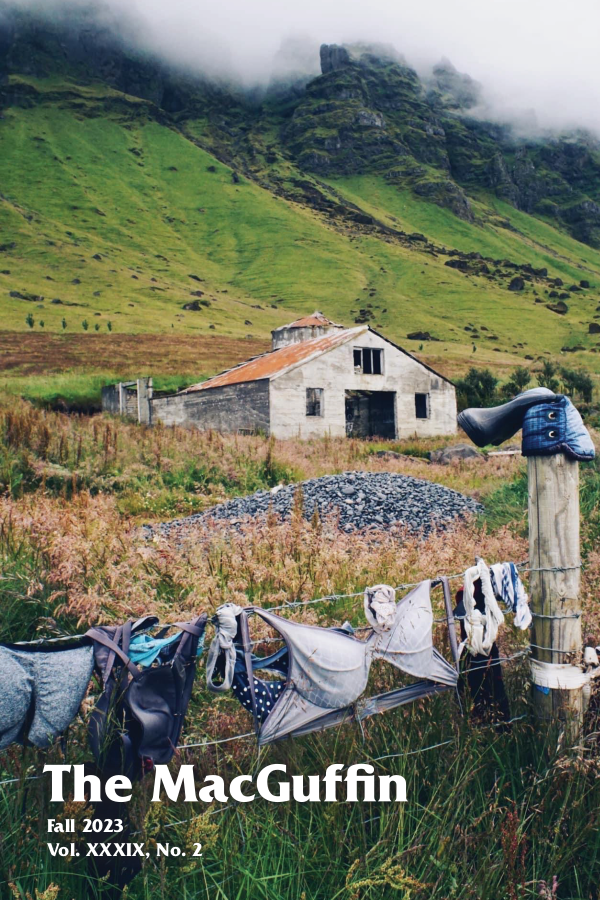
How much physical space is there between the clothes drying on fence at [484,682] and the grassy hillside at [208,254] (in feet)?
120

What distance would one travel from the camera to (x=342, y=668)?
2.72 meters

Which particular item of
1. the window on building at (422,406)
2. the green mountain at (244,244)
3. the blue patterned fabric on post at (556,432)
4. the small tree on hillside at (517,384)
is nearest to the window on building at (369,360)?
the window on building at (422,406)

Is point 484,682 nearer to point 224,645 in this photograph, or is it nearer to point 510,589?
point 510,589

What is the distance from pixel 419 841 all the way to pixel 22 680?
157 centimetres

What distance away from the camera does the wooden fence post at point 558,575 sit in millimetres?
2906

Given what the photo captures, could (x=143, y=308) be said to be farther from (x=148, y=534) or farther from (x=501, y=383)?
(x=148, y=534)

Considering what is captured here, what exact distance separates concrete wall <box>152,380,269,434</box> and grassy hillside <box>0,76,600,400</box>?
6.51 metres

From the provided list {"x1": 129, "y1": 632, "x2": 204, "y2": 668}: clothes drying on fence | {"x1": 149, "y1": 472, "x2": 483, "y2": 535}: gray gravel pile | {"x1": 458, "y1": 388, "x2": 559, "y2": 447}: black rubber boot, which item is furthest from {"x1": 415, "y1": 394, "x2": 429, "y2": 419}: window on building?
{"x1": 129, "y1": 632, "x2": 204, "y2": 668}: clothes drying on fence

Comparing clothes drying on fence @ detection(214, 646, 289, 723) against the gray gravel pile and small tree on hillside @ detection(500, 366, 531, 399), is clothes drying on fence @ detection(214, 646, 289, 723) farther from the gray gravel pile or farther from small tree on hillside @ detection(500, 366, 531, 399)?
small tree on hillside @ detection(500, 366, 531, 399)

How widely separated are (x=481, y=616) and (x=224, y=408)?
96.4 ft

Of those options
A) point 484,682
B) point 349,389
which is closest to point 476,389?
point 349,389

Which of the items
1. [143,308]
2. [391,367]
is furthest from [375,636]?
[143,308]

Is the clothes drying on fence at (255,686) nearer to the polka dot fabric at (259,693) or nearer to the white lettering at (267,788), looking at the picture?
the polka dot fabric at (259,693)

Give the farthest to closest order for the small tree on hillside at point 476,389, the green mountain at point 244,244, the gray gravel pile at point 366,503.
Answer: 1. the green mountain at point 244,244
2. the small tree on hillside at point 476,389
3. the gray gravel pile at point 366,503
